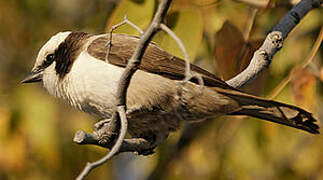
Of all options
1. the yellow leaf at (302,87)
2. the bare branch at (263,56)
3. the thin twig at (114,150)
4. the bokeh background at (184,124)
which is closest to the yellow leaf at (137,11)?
the bokeh background at (184,124)

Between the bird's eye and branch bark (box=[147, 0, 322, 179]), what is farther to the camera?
the bird's eye

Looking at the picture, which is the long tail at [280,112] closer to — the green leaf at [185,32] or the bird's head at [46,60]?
the green leaf at [185,32]

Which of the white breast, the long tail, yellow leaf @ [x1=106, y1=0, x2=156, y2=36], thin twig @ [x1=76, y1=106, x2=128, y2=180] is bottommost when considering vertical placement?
the long tail

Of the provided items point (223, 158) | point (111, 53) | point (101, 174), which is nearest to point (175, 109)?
point (111, 53)

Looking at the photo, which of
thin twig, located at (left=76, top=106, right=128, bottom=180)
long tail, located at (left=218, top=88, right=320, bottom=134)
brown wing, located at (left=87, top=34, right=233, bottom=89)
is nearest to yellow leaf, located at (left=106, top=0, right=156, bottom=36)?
brown wing, located at (left=87, top=34, right=233, bottom=89)

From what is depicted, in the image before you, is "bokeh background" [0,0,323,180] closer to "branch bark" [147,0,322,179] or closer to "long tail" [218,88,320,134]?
"branch bark" [147,0,322,179]

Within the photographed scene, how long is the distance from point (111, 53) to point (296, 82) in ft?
3.82

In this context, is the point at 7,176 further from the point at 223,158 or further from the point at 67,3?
the point at 67,3

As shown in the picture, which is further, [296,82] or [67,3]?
[67,3]

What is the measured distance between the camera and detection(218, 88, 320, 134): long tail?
3521 millimetres

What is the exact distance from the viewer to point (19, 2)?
609cm

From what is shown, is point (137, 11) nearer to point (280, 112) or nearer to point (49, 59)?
point (49, 59)

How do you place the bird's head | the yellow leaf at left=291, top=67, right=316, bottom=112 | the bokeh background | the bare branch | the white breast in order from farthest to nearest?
the bokeh background → the yellow leaf at left=291, top=67, right=316, bottom=112 → the bird's head → the bare branch → the white breast

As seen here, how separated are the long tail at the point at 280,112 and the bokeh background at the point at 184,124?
322 mm
